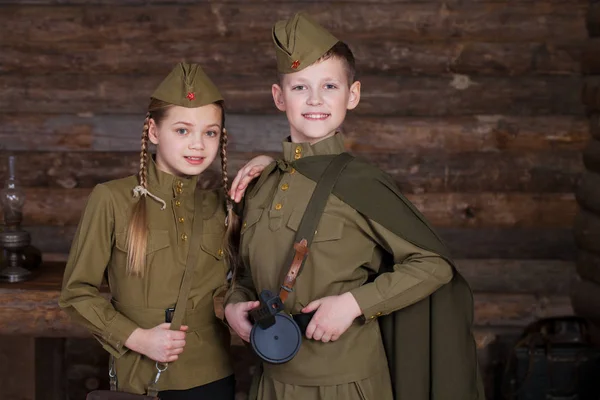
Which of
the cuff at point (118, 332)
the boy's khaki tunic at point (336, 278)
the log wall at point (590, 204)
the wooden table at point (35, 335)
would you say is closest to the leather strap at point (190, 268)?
the cuff at point (118, 332)

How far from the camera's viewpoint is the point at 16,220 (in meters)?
3.67

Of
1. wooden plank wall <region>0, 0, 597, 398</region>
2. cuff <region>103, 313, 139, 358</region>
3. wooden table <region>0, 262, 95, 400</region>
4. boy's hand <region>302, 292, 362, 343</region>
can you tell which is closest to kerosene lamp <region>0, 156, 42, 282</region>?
wooden table <region>0, 262, 95, 400</region>

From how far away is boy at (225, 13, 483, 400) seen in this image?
2.15 meters

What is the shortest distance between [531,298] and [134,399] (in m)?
3.13

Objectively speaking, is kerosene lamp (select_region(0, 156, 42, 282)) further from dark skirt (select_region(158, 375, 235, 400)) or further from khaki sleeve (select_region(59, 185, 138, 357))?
dark skirt (select_region(158, 375, 235, 400))

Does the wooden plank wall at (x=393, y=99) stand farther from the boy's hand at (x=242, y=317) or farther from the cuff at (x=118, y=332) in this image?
the boy's hand at (x=242, y=317)

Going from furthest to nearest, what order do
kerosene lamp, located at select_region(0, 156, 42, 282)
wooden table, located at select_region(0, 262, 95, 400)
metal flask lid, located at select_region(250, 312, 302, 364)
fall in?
kerosene lamp, located at select_region(0, 156, 42, 282), wooden table, located at select_region(0, 262, 95, 400), metal flask lid, located at select_region(250, 312, 302, 364)

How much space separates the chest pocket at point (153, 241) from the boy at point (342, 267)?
258mm

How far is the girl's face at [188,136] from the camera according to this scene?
7.82 ft

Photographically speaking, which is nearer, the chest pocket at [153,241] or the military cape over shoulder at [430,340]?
the military cape over shoulder at [430,340]

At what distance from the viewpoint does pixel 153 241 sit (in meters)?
2.42

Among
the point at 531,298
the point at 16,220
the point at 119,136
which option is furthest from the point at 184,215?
the point at 531,298

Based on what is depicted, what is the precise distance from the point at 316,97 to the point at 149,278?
2.35 ft

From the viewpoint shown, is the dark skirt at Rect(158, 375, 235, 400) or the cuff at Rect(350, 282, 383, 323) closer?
the cuff at Rect(350, 282, 383, 323)
